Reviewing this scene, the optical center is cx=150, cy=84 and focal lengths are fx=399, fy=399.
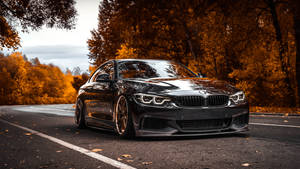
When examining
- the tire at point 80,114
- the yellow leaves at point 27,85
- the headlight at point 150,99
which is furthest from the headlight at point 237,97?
the yellow leaves at point 27,85

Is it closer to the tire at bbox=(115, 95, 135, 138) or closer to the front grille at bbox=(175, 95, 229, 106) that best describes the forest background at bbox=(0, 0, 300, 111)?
the front grille at bbox=(175, 95, 229, 106)

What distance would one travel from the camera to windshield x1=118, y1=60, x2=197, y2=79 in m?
7.65

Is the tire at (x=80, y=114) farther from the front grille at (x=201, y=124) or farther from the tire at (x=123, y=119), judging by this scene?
the front grille at (x=201, y=124)

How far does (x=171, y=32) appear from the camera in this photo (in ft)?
92.9

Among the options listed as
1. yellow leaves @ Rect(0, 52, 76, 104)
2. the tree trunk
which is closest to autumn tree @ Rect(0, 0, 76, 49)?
the tree trunk

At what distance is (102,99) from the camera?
7.82 m

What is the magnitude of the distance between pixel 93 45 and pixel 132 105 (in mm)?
36150

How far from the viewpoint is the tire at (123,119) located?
21.7 feet

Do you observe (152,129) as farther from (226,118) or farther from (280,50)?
(280,50)

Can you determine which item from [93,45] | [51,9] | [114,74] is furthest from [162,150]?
[93,45]

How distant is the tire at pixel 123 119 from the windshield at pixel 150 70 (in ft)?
2.58

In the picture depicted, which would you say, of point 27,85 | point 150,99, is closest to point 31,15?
point 150,99

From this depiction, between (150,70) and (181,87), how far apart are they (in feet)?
4.88

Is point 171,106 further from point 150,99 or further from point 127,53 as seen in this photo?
point 127,53
